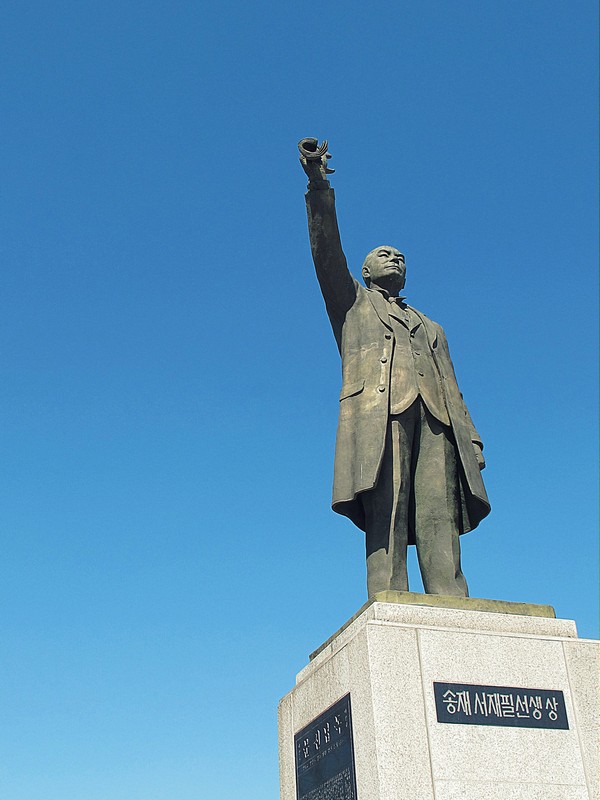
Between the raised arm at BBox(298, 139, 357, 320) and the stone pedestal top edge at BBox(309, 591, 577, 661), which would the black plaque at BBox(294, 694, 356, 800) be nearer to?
the stone pedestal top edge at BBox(309, 591, 577, 661)

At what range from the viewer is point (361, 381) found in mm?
9289

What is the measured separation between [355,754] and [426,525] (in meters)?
2.42

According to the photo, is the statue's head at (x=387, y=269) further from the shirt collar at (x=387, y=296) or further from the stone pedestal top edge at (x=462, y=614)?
the stone pedestal top edge at (x=462, y=614)

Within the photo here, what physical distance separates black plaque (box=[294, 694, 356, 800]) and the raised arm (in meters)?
4.14

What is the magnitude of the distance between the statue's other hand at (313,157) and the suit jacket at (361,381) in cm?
16

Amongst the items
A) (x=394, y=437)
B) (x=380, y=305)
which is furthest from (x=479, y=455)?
(x=380, y=305)

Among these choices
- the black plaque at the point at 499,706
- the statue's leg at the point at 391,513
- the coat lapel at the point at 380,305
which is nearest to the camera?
the black plaque at the point at 499,706

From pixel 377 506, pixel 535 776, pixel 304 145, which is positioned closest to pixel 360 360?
pixel 377 506

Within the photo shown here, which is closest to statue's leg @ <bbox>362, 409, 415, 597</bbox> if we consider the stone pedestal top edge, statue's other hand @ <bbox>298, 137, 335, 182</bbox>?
the stone pedestal top edge

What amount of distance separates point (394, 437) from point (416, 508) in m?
0.71

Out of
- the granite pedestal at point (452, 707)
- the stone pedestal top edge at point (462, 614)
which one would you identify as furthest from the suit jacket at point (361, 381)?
the granite pedestal at point (452, 707)

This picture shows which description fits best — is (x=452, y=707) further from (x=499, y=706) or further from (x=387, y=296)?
(x=387, y=296)

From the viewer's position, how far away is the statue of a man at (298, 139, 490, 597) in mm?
8695

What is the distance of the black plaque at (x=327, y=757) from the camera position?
23.6 ft
